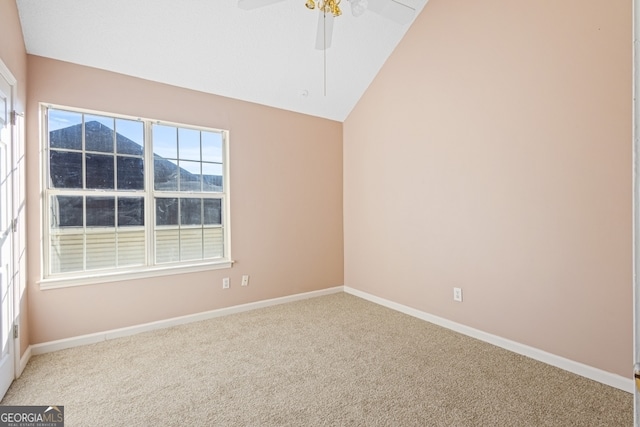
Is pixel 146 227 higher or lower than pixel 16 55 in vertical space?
lower

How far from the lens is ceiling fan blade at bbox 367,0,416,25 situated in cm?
231

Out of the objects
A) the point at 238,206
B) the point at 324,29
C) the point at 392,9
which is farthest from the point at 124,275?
the point at 392,9

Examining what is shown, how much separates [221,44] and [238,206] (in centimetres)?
163

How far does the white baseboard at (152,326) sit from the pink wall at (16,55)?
0.54 feet

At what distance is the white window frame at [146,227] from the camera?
2650 millimetres

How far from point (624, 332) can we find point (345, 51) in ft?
10.8

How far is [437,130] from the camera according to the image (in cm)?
315

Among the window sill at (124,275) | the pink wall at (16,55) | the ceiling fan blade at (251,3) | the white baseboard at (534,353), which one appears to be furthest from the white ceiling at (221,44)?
the white baseboard at (534,353)

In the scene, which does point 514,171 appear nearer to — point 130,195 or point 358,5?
point 358,5

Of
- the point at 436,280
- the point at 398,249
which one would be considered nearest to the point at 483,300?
the point at 436,280

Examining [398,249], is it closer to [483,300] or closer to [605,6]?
[483,300]

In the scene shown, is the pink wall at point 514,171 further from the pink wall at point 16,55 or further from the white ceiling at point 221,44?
the pink wall at point 16,55

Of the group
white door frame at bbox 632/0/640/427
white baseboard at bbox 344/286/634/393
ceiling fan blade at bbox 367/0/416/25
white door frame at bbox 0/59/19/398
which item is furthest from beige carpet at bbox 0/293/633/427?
ceiling fan blade at bbox 367/0/416/25

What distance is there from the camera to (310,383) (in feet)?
7.05
